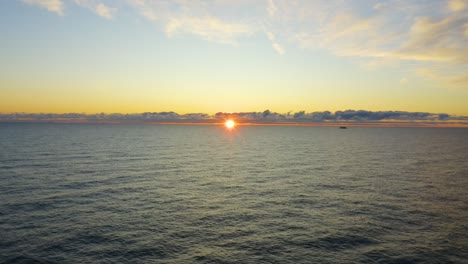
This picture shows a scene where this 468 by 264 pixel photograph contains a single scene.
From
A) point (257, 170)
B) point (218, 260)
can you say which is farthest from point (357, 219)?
point (257, 170)

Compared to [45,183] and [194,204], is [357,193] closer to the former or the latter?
[194,204]

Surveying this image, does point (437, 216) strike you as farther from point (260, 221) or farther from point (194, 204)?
point (194, 204)

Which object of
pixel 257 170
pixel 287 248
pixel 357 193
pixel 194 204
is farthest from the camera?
pixel 257 170

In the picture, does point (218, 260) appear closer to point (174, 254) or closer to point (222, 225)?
point (174, 254)

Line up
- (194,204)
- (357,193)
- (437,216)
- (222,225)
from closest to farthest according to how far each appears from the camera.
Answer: (222,225) < (437,216) < (194,204) < (357,193)

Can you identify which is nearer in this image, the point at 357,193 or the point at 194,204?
the point at 194,204

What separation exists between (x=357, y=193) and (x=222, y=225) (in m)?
29.7

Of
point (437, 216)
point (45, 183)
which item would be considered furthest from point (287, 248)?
point (45, 183)

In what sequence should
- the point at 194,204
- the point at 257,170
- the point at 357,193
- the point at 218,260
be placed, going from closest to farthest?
the point at 218,260 < the point at 194,204 < the point at 357,193 < the point at 257,170

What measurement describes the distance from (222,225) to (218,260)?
9.58m

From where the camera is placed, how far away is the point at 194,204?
49.7 meters

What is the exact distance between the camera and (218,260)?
3094 cm

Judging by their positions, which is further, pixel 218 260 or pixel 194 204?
pixel 194 204

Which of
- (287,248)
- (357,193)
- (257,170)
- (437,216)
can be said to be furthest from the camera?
(257,170)
